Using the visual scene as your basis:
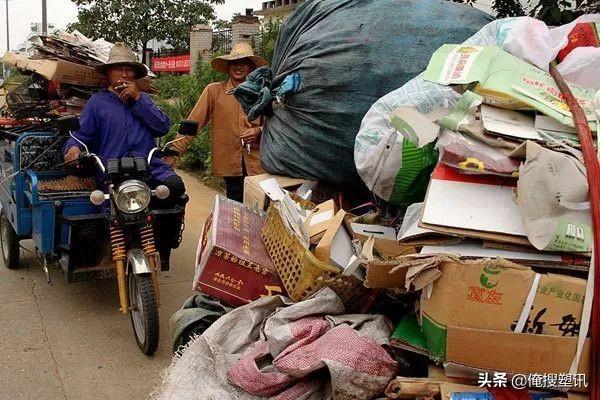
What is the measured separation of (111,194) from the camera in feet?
11.1

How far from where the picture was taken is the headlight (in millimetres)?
3336

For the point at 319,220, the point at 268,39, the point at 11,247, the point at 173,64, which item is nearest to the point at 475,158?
the point at 319,220

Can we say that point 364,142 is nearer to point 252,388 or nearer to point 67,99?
point 252,388

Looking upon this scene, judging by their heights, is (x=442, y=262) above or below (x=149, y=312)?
above

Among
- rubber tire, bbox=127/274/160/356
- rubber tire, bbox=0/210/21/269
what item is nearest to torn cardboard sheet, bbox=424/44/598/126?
rubber tire, bbox=127/274/160/356

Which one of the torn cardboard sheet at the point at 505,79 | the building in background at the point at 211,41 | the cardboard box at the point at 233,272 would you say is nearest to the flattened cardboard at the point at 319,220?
the cardboard box at the point at 233,272

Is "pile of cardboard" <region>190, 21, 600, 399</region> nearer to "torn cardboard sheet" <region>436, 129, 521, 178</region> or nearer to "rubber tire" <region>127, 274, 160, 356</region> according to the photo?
"torn cardboard sheet" <region>436, 129, 521, 178</region>

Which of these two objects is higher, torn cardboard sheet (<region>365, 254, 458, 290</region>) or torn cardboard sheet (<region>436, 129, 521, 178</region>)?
torn cardboard sheet (<region>436, 129, 521, 178</region>)

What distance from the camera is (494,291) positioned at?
1655mm

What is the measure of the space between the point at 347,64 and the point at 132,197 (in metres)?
1.48

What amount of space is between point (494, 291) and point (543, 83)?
73 cm

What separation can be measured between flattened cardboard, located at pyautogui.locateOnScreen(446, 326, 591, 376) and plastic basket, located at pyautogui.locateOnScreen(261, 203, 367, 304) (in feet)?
1.85

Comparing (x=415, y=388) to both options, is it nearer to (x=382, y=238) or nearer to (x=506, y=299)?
(x=506, y=299)

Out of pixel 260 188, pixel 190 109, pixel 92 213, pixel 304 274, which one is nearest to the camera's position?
pixel 304 274
